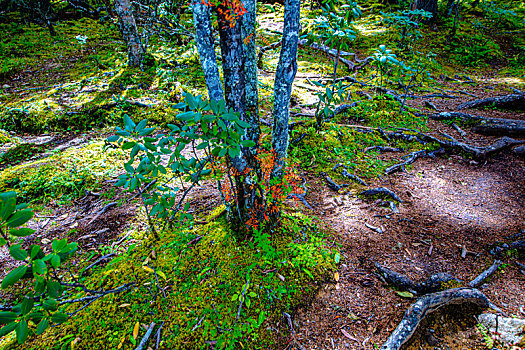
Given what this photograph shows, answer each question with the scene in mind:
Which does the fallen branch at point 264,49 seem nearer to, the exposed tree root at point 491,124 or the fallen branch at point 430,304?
the exposed tree root at point 491,124

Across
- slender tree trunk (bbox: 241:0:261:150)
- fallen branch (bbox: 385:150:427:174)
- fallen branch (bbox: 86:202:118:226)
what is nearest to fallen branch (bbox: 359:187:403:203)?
fallen branch (bbox: 385:150:427:174)

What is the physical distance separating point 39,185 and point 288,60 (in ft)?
17.7

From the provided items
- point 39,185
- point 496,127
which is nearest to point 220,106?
point 39,185

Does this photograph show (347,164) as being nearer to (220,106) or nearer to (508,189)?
(508,189)

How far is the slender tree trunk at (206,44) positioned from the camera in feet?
7.54

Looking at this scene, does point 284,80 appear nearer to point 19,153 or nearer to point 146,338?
point 146,338

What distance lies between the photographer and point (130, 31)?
8695 millimetres

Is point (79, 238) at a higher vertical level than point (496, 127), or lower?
lower

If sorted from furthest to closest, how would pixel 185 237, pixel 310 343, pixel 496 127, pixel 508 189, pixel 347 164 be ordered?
pixel 496 127
pixel 347 164
pixel 508 189
pixel 185 237
pixel 310 343

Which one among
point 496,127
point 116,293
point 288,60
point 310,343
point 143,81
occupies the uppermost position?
point 288,60

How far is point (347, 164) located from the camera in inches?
215

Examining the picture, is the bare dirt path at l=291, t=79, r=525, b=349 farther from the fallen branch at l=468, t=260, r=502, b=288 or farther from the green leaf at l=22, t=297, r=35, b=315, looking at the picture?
the green leaf at l=22, t=297, r=35, b=315

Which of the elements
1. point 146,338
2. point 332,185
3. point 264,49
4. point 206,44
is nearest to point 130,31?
point 264,49

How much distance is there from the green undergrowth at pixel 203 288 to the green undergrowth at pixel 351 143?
238cm
